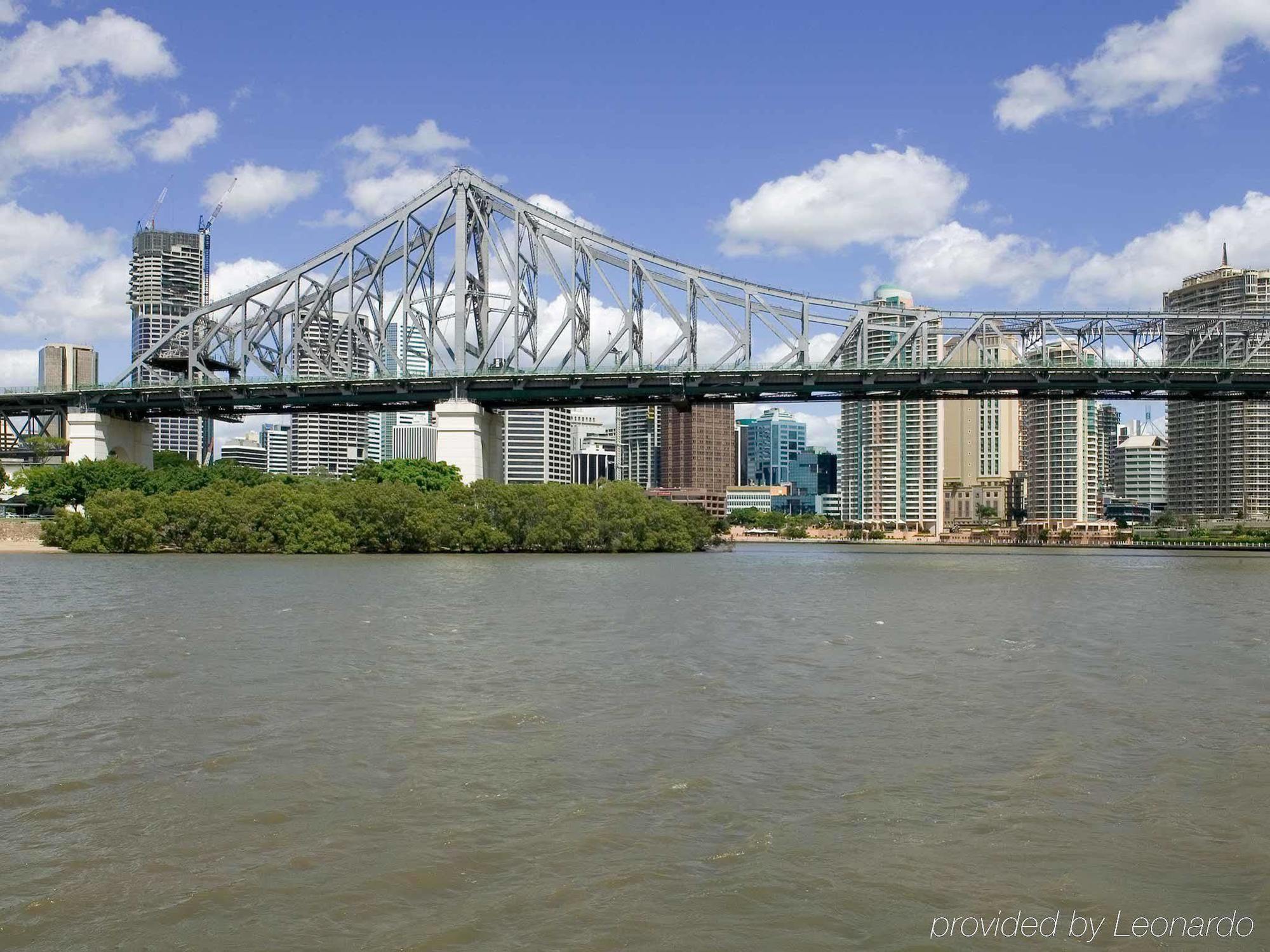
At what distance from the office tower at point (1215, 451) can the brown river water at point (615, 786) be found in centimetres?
12622

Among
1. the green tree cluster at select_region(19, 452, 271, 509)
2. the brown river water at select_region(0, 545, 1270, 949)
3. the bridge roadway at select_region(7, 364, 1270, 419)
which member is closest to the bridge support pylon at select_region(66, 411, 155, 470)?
the bridge roadway at select_region(7, 364, 1270, 419)

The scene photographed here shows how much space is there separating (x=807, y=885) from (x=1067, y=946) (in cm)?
178

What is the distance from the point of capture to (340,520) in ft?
230

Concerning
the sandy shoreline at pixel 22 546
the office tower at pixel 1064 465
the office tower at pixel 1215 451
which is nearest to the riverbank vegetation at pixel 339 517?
the sandy shoreline at pixel 22 546

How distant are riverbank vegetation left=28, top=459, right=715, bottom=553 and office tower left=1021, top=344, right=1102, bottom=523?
129 meters

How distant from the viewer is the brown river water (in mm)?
8039

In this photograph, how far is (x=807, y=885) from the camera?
8.55 m

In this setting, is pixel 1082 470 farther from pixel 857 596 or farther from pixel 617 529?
pixel 857 596

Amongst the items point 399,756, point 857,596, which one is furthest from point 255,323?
point 399,756

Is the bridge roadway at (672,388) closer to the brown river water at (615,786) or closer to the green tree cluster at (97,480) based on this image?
the green tree cluster at (97,480)

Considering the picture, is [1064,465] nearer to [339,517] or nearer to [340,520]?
[339,517]

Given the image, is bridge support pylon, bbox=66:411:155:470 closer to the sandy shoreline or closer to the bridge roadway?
the bridge roadway

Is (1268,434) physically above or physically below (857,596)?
above

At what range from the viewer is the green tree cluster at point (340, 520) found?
68.5 metres
